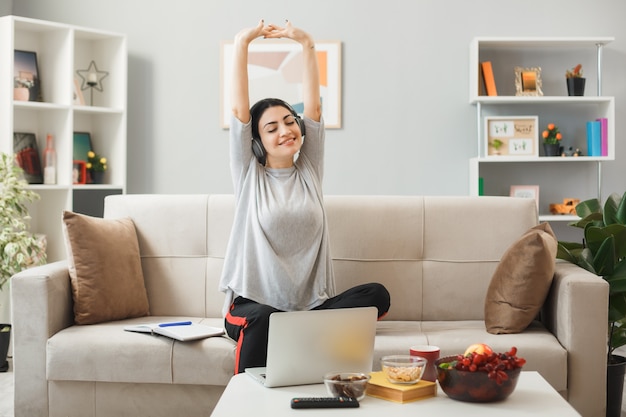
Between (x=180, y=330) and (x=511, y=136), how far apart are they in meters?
2.51

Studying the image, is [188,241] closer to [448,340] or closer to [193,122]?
[448,340]

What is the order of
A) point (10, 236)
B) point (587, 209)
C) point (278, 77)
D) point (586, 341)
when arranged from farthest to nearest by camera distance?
point (278, 77) → point (10, 236) → point (587, 209) → point (586, 341)

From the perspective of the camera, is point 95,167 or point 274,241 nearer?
point 274,241

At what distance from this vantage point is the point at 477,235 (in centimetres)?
307

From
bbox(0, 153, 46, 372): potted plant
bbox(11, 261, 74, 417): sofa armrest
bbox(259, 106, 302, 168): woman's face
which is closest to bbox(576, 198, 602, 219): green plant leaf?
bbox(259, 106, 302, 168): woman's face

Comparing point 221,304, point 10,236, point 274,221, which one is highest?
point 274,221

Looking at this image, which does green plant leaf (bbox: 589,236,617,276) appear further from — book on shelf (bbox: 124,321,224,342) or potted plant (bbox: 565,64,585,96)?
potted plant (bbox: 565,64,585,96)

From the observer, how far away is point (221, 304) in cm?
310

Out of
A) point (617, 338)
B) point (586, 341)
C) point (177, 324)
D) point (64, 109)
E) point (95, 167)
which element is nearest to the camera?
point (586, 341)

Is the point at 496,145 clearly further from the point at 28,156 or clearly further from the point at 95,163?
the point at 28,156

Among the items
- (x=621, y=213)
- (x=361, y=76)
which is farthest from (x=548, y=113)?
(x=621, y=213)

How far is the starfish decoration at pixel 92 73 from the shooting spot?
461 cm

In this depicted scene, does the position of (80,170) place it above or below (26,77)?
below

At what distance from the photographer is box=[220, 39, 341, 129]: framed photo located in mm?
4656
